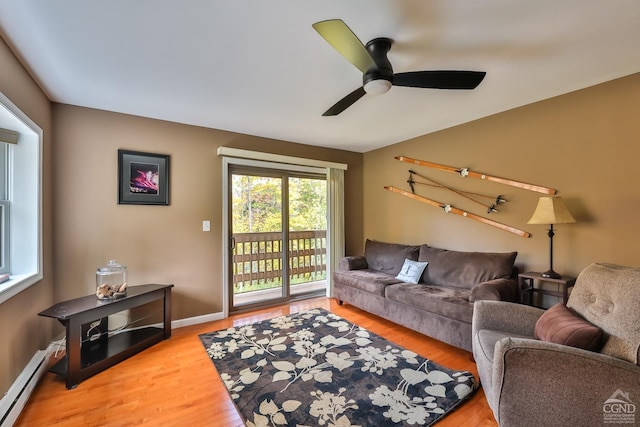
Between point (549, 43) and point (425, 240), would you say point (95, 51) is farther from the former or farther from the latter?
point (425, 240)

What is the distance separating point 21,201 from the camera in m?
2.22

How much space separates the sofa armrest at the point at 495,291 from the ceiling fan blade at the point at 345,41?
204 centimetres

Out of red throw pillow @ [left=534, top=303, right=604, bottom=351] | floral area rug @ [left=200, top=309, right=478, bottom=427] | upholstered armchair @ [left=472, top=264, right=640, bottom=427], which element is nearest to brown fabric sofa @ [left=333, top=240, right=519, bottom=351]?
floral area rug @ [left=200, top=309, right=478, bottom=427]

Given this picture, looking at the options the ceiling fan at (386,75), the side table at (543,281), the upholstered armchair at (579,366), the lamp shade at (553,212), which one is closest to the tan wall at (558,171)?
the side table at (543,281)

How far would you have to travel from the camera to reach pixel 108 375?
2.21 meters

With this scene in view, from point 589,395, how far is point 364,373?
1.38 m

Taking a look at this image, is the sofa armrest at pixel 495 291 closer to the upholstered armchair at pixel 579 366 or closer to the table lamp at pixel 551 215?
the table lamp at pixel 551 215

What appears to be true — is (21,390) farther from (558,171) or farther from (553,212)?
(558,171)

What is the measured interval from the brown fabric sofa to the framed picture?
252 centimetres

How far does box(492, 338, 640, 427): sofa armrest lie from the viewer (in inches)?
45.6

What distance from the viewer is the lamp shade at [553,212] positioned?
7.71 ft

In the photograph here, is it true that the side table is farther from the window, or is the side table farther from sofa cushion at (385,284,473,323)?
the window

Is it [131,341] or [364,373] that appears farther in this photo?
[131,341]

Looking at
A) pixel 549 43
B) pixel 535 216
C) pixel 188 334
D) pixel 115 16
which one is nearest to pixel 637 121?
pixel 535 216
